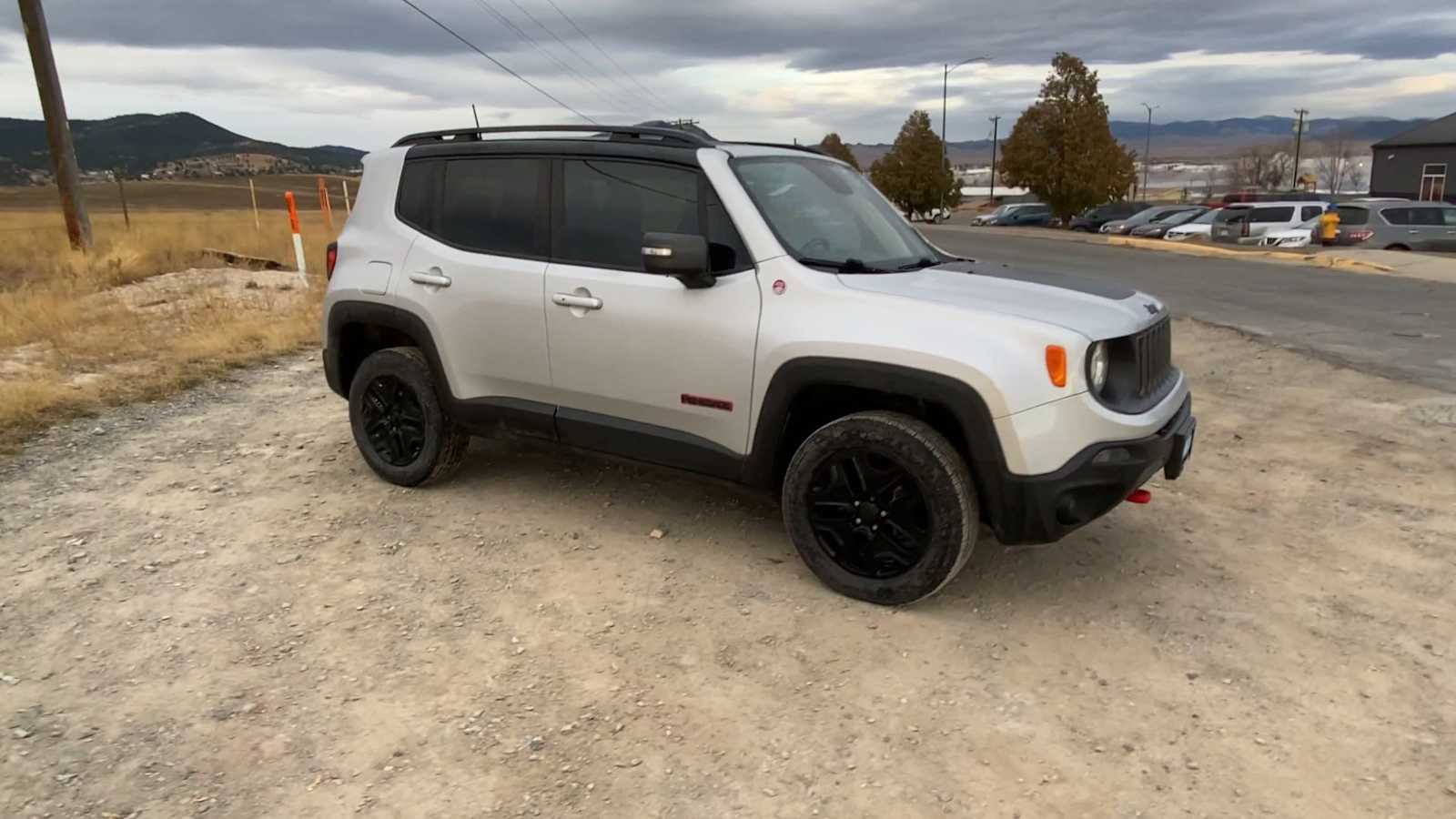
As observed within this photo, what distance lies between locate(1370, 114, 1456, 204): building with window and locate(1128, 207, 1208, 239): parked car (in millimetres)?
29617

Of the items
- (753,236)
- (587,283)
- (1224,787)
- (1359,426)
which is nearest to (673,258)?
(753,236)

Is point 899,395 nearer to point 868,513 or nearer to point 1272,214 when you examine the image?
point 868,513

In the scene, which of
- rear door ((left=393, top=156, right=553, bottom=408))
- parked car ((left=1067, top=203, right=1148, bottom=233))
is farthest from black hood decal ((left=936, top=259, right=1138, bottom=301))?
parked car ((left=1067, top=203, right=1148, bottom=233))

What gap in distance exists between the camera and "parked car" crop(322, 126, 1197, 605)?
3.58 meters

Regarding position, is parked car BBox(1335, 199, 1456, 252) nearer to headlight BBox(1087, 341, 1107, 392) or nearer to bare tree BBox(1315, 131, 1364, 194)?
headlight BBox(1087, 341, 1107, 392)

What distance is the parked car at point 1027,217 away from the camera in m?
46.3

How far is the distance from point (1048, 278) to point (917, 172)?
178 ft

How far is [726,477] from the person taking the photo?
4254 millimetres

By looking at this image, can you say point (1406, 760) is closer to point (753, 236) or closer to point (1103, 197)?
point (753, 236)

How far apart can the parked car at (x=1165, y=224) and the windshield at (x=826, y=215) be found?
2938 cm

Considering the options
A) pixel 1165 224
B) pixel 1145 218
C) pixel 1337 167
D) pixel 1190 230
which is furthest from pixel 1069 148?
pixel 1337 167

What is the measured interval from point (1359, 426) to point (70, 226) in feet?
58.2

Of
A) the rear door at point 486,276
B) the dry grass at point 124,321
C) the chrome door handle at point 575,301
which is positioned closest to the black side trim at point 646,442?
the rear door at point 486,276

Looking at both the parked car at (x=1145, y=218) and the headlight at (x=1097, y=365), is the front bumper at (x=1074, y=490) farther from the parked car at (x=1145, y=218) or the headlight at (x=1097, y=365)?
the parked car at (x=1145, y=218)
